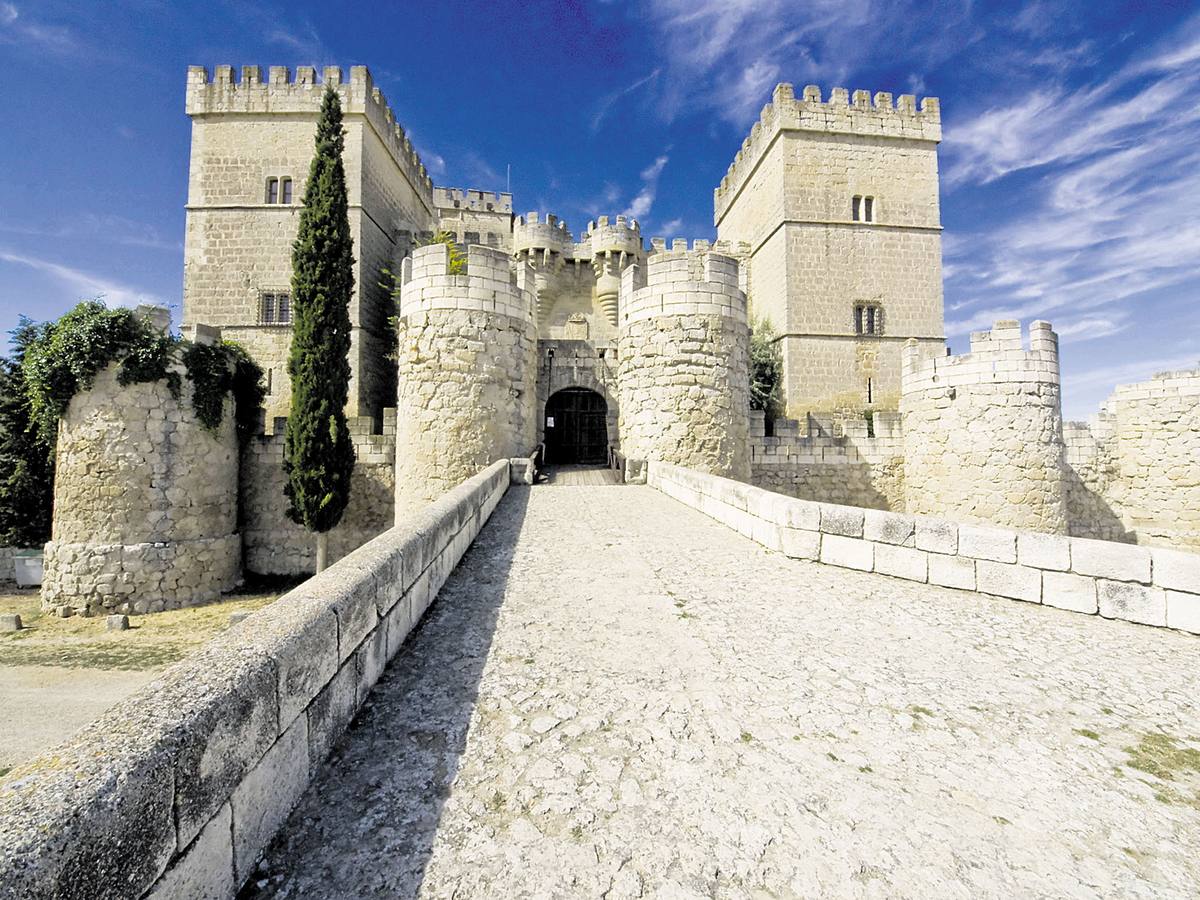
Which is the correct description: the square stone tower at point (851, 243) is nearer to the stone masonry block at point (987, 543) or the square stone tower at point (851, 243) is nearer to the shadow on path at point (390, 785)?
the stone masonry block at point (987, 543)

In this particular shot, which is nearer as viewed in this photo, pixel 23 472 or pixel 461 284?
pixel 461 284

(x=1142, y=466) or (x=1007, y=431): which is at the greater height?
(x=1007, y=431)

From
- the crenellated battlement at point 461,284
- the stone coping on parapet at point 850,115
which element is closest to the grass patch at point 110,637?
→ the crenellated battlement at point 461,284

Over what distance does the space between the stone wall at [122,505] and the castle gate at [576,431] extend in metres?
8.66

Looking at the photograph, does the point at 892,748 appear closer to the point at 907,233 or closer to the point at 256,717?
the point at 256,717

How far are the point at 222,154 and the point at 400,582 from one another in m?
21.8

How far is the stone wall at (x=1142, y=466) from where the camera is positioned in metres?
13.0

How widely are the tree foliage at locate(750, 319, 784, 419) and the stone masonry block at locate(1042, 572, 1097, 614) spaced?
16178mm

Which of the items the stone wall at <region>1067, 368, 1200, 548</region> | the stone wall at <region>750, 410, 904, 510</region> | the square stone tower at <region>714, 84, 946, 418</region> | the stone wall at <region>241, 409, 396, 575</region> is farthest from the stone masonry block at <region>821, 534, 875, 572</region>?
the square stone tower at <region>714, 84, 946, 418</region>

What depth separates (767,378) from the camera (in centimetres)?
2075

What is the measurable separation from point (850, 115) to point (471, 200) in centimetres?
2179

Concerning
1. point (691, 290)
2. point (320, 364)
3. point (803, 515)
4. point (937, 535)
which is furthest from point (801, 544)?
point (320, 364)

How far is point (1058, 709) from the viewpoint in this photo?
2676 mm

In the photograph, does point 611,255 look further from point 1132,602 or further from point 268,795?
point 268,795
